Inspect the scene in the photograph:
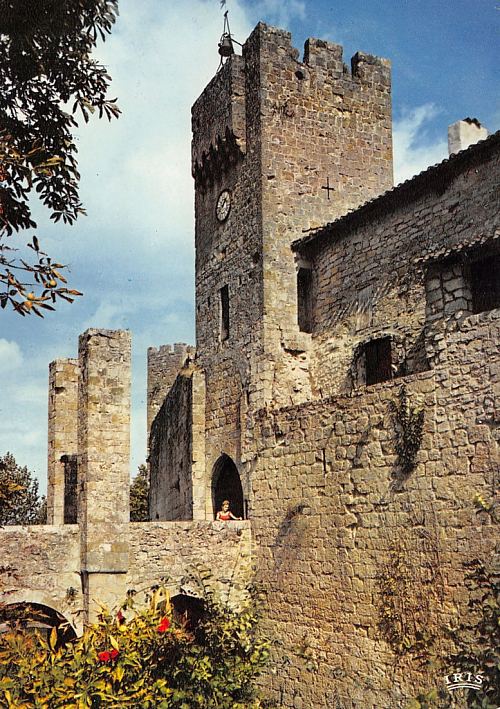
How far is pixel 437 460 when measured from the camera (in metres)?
12.3

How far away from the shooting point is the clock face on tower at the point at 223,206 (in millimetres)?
20062

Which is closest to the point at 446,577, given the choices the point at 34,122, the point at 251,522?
the point at 251,522

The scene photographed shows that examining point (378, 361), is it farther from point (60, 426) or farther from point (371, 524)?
point (60, 426)

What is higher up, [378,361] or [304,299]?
[304,299]

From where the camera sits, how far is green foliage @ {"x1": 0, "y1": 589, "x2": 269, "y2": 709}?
25.1ft

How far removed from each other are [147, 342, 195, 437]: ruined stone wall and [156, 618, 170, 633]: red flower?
19.9 metres

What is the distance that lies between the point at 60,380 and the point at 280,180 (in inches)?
243

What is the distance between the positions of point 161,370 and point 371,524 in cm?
1616

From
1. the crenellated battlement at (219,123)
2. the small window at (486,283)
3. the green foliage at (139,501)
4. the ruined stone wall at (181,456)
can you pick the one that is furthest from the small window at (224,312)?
the green foliage at (139,501)

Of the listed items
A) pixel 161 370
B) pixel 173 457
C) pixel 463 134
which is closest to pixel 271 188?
pixel 463 134

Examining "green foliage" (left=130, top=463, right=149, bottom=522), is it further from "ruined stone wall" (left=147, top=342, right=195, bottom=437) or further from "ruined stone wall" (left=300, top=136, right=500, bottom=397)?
"ruined stone wall" (left=300, top=136, right=500, bottom=397)

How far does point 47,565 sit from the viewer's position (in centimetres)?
1452

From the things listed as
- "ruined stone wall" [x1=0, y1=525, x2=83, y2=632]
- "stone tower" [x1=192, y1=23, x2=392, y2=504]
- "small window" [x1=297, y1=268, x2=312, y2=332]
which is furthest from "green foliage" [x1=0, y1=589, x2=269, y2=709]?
"small window" [x1=297, y1=268, x2=312, y2=332]

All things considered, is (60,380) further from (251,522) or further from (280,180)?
(280,180)
